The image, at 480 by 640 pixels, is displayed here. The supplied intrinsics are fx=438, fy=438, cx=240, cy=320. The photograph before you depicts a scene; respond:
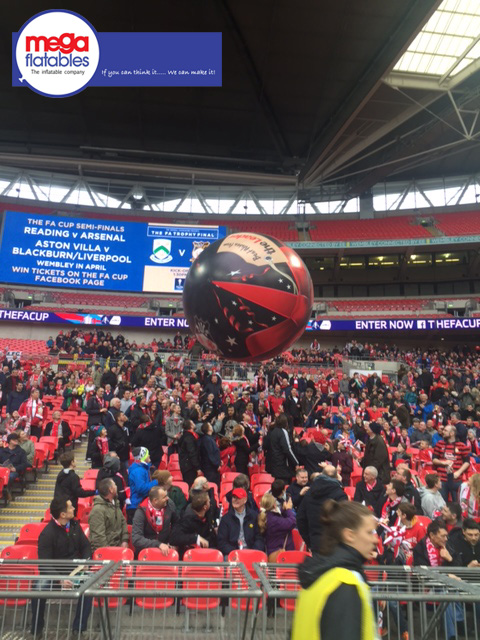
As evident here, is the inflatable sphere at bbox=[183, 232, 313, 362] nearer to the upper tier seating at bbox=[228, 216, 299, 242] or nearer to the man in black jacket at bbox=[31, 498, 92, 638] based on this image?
the man in black jacket at bbox=[31, 498, 92, 638]

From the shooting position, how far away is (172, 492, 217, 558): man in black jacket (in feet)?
15.5

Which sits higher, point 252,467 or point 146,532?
point 252,467

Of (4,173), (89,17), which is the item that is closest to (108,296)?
(4,173)

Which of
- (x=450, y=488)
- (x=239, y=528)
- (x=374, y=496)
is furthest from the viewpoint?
(x=450, y=488)

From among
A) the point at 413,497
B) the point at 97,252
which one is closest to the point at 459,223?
the point at 97,252

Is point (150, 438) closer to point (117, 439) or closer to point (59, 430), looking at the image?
point (117, 439)

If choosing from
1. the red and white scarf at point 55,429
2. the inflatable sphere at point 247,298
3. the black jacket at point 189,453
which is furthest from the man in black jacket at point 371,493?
the red and white scarf at point 55,429

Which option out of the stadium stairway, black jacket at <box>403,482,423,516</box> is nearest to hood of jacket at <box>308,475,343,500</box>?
black jacket at <box>403,482,423,516</box>

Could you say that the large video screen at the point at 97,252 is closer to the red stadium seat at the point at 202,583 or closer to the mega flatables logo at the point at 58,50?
the mega flatables logo at the point at 58,50

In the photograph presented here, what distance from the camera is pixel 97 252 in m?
27.9

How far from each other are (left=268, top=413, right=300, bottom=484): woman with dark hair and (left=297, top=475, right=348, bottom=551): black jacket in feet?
8.34

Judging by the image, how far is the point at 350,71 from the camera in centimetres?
2192

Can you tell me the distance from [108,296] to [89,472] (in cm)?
2415

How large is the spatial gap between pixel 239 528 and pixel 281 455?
216 cm
